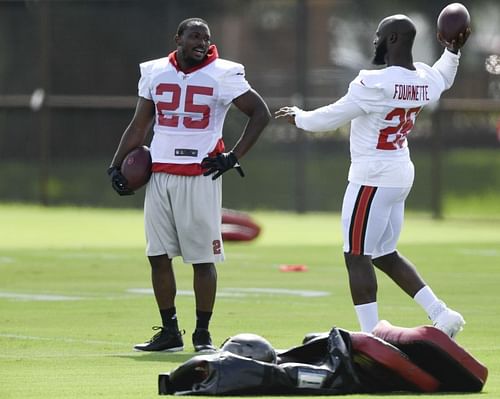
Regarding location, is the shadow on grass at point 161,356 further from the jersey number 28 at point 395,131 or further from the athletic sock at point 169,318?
the jersey number 28 at point 395,131

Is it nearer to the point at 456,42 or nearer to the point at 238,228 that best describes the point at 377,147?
the point at 456,42

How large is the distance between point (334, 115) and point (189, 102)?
126 centimetres

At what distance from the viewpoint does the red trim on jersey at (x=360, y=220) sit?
10516 millimetres

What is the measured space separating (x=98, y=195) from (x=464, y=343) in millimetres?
19246

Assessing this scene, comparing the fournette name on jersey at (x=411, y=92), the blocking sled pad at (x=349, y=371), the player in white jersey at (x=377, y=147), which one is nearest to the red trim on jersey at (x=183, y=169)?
the player in white jersey at (x=377, y=147)

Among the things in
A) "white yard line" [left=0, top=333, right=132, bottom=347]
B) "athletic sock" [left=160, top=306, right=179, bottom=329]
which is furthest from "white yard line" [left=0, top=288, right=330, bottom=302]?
"athletic sock" [left=160, top=306, right=179, bottom=329]

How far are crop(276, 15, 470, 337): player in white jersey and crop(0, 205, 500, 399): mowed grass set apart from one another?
76 cm

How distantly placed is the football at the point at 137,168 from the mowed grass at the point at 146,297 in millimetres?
1130

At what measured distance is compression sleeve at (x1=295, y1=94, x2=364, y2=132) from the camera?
10.4 metres

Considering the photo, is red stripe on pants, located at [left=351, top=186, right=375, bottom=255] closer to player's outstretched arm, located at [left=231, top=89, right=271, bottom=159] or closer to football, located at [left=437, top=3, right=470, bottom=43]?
player's outstretched arm, located at [left=231, top=89, right=271, bottom=159]

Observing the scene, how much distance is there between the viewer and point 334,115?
10.4m

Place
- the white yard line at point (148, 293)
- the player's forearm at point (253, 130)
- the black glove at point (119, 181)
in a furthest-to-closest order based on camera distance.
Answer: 1. the white yard line at point (148, 293)
2. the black glove at point (119, 181)
3. the player's forearm at point (253, 130)

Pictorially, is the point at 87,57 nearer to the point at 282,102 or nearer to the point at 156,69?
the point at 282,102

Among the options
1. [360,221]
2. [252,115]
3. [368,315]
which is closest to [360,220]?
[360,221]
